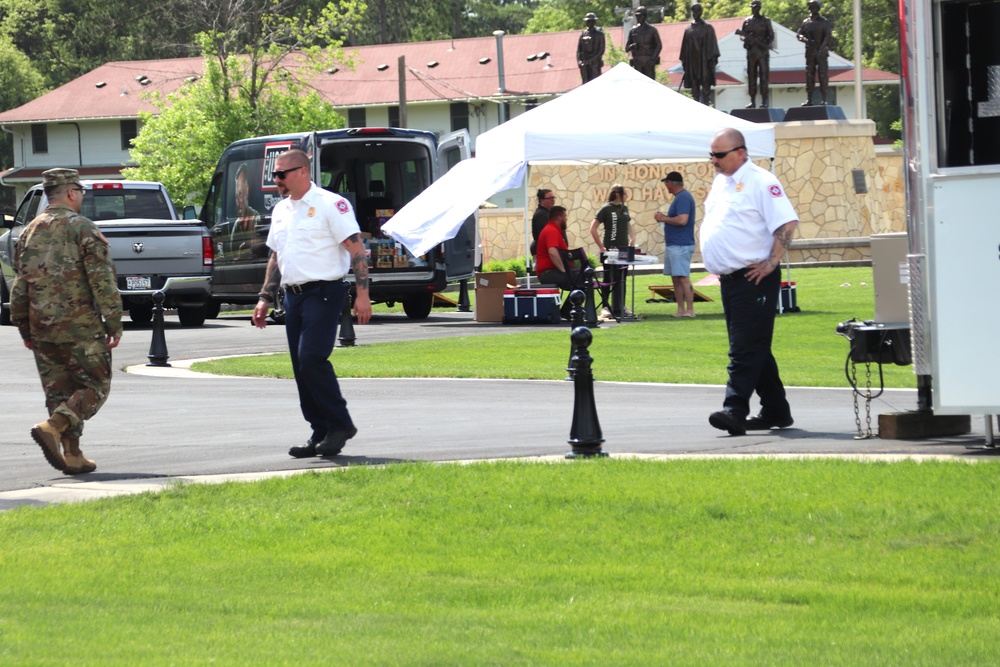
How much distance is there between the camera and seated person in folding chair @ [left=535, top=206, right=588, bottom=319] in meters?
21.6

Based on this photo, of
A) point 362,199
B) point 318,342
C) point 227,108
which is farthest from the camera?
point 227,108

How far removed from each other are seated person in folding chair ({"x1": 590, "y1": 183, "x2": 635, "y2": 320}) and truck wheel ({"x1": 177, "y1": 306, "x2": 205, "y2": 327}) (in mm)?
6486

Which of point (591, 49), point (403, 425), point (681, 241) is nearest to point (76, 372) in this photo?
point (403, 425)

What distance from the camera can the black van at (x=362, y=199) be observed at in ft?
78.3

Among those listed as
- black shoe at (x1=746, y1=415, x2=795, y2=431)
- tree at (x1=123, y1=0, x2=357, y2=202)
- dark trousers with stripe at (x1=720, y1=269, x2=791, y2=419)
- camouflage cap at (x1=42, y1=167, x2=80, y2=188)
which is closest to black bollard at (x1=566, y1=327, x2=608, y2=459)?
dark trousers with stripe at (x1=720, y1=269, x2=791, y2=419)

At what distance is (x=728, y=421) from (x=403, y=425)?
2.65 meters

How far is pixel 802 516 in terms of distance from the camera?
752 cm

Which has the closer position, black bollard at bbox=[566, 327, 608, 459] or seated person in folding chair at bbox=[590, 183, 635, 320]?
black bollard at bbox=[566, 327, 608, 459]

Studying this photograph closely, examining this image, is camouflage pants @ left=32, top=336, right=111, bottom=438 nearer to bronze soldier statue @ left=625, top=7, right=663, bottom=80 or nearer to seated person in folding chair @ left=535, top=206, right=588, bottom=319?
seated person in folding chair @ left=535, top=206, right=588, bottom=319

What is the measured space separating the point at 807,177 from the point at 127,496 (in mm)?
32289

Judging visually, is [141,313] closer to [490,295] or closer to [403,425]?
[490,295]

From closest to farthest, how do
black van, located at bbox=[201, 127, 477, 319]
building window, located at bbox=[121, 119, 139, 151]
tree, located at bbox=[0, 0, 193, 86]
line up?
black van, located at bbox=[201, 127, 477, 319], building window, located at bbox=[121, 119, 139, 151], tree, located at bbox=[0, 0, 193, 86]

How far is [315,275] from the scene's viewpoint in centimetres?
988

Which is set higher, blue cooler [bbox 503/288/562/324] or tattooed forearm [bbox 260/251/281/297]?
tattooed forearm [bbox 260/251/281/297]
